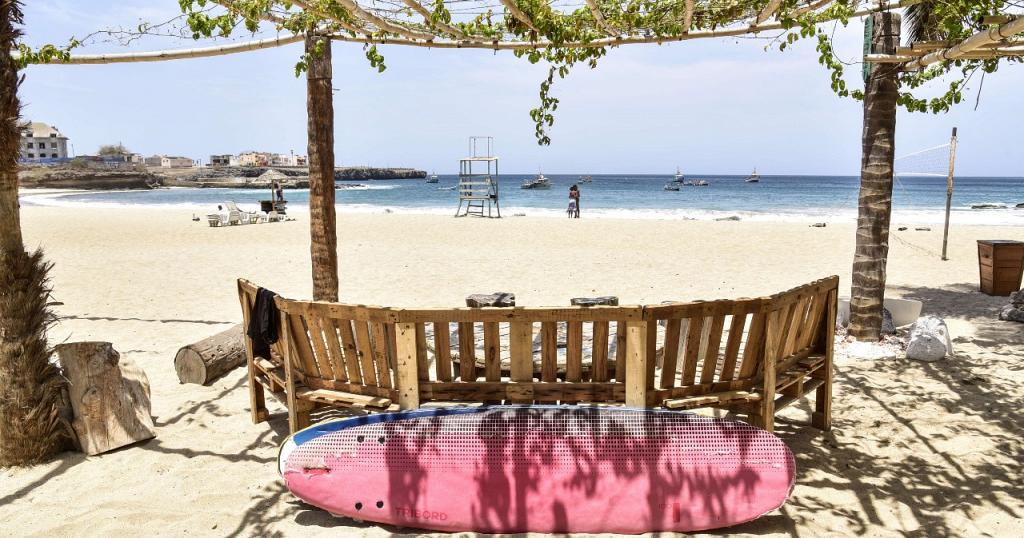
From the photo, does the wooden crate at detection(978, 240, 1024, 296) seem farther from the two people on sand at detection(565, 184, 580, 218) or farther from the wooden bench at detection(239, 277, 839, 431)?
the two people on sand at detection(565, 184, 580, 218)

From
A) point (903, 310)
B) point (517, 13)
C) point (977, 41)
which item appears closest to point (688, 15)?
point (517, 13)

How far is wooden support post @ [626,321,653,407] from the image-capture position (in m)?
3.77

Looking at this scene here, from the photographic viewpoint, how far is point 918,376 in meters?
6.04

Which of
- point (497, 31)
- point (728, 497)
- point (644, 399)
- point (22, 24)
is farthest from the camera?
point (497, 31)

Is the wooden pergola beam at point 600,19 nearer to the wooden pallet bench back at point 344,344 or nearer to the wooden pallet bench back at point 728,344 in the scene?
the wooden pallet bench back at point 728,344

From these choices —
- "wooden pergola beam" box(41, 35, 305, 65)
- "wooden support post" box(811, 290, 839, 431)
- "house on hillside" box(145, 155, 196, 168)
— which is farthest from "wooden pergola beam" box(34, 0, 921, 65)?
"house on hillside" box(145, 155, 196, 168)

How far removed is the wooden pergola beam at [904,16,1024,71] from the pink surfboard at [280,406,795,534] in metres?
2.89

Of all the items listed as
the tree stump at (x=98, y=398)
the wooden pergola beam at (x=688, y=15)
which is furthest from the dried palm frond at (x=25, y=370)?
the wooden pergola beam at (x=688, y=15)

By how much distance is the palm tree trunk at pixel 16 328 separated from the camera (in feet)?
13.5

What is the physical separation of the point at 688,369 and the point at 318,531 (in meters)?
2.28

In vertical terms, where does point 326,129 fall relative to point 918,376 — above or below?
above

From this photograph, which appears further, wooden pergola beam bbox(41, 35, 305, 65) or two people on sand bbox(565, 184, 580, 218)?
two people on sand bbox(565, 184, 580, 218)

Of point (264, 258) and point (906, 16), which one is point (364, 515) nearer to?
point (906, 16)

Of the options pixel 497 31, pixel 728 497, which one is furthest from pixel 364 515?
pixel 497 31
